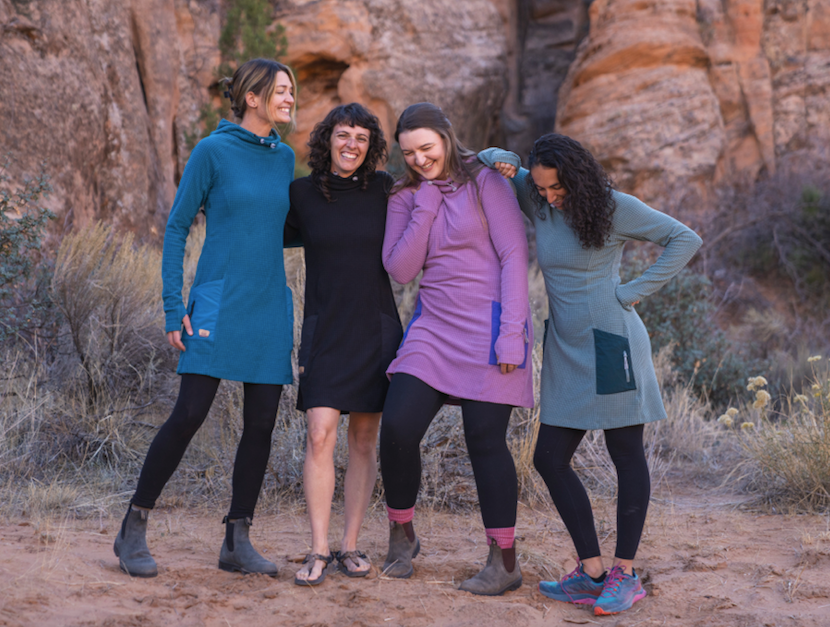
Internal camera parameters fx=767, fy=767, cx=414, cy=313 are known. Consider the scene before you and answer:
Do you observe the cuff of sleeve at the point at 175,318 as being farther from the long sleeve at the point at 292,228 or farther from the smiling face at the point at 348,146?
the smiling face at the point at 348,146

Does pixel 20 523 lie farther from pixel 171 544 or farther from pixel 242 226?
pixel 242 226

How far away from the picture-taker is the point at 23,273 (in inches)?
201

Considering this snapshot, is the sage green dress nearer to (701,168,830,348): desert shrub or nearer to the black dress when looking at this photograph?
the black dress

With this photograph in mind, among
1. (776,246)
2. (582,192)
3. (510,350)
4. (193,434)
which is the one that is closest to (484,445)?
(510,350)

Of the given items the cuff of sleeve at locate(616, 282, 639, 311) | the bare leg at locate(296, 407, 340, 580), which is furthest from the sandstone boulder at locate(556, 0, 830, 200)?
the bare leg at locate(296, 407, 340, 580)

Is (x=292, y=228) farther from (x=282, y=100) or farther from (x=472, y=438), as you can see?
(x=472, y=438)

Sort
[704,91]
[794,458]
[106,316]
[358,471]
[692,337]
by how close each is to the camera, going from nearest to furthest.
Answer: [358,471] < [794,458] < [106,316] < [692,337] < [704,91]

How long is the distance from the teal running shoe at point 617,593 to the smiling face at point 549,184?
1451mm

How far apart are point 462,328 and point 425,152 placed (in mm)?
721

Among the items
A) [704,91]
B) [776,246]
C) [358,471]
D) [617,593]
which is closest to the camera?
[617,593]

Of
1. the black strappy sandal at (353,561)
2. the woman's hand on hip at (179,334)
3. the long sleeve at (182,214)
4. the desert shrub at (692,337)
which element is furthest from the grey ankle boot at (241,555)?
the desert shrub at (692,337)

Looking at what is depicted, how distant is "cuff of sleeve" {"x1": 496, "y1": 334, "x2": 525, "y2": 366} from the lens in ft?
9.64

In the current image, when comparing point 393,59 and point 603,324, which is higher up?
point 393,59

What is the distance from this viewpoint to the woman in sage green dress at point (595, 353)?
2924 millimetres
